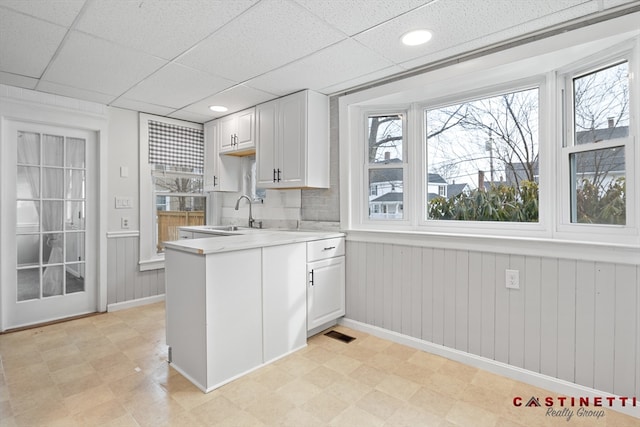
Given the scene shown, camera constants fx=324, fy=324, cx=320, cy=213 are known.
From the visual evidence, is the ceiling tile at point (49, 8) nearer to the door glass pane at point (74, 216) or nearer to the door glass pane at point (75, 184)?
the door glass pane at point (75, 184)

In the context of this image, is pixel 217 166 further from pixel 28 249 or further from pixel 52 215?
pixel 28 249

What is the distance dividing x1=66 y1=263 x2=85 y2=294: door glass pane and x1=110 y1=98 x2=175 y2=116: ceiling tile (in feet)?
5.77

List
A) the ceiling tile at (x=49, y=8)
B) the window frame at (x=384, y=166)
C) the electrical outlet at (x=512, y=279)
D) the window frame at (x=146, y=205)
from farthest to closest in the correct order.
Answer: the window frame at (x=146, y=205) < the window frame at (x=384, y=166) < the electrical outlet at (x=512, y=279) < the ceiling tile at (x=49, y=8)

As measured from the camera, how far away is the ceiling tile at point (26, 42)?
6.29 ft

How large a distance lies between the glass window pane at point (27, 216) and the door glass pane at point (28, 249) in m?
0.07

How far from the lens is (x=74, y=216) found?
3.39m

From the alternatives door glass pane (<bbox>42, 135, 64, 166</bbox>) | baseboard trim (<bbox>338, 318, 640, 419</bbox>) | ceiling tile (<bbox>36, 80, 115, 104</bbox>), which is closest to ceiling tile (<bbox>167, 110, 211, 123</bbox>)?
ceiling tile (<bbox>36, 80, 115, 104</bbox>)

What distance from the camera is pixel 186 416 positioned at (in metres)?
1.77

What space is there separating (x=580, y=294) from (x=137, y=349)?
314 cm

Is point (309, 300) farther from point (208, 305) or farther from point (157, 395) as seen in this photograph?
point (157, 395)

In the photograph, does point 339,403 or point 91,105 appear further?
point 91,105

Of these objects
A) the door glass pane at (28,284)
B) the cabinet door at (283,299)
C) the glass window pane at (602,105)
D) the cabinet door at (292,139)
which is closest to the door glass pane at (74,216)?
the door glass pane at (28,284)

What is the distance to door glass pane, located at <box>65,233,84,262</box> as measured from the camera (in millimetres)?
3361

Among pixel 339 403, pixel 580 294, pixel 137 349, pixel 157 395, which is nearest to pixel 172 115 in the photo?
pixel 137 349
